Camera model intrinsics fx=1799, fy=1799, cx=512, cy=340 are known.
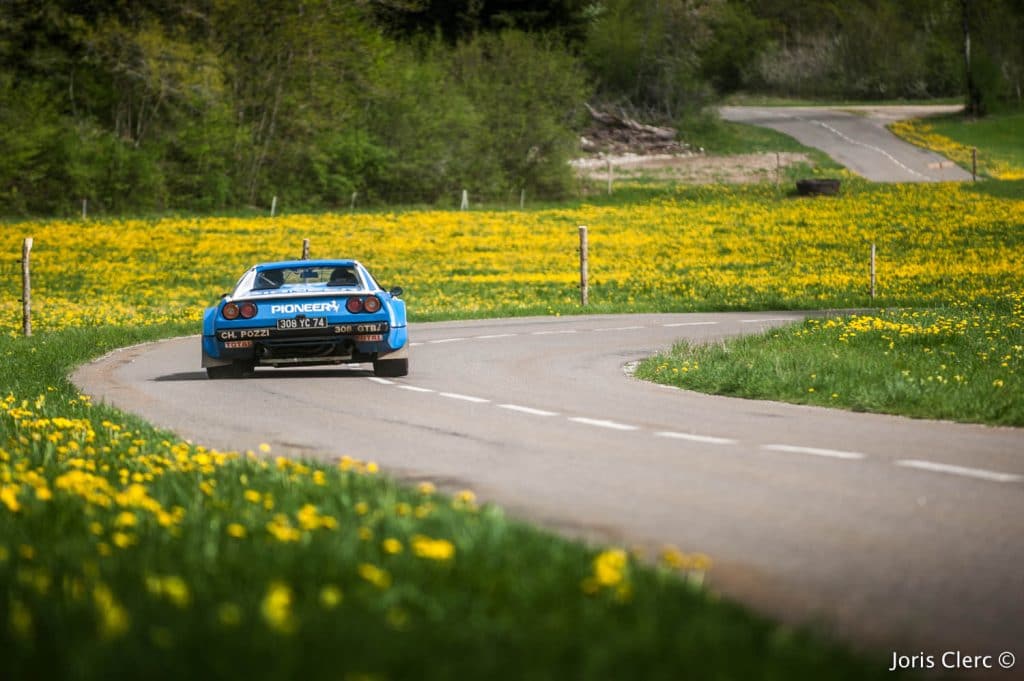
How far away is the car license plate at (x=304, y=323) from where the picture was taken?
1822 cm

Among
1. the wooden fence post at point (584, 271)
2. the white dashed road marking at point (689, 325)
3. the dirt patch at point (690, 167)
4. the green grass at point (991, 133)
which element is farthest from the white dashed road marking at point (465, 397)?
the green grass at point (991, 133)

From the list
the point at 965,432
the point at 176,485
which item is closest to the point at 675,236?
the point at 965,432

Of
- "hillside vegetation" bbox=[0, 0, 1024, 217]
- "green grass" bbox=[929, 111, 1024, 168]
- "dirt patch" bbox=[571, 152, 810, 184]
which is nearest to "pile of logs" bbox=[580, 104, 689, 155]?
"dirt patch" bbox=[571, 152, 810, 184]

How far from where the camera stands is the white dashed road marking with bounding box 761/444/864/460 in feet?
36.7

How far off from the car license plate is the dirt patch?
51.9 meters

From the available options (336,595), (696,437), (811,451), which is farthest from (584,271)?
(336,595)

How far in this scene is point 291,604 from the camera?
564 cm

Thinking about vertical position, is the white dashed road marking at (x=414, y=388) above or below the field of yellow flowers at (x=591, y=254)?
above

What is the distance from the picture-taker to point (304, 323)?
18.2m

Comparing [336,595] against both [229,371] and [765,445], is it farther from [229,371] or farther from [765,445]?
[229,371]

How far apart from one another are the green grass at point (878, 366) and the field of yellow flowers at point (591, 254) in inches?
453

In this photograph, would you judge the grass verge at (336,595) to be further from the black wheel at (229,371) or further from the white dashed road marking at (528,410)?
the black wheel at (229,371)

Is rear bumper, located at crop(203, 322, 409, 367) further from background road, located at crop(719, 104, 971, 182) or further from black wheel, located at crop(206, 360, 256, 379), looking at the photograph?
background road, located at crop(719, 104, 971, 182)

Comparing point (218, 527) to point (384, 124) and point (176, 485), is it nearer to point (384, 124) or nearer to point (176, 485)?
point (176, 485)
